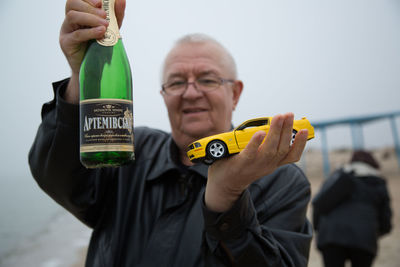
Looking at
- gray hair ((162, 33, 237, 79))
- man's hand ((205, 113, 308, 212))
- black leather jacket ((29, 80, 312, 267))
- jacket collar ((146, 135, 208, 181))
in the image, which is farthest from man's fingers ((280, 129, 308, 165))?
gray hair ((162, 33, 237, 79))

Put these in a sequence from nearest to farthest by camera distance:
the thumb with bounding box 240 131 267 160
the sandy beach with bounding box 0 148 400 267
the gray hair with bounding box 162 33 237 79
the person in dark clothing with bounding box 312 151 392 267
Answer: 1. the thumb with bounding box 240 131 267 160
2. the gray hair with bounding box 162 33 237 79
3. the person in dark clothing with bounding box 312 151 392 267
4. the sandy beach with bounding box 0 148 400 267

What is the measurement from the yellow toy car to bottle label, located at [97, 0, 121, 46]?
75 cm

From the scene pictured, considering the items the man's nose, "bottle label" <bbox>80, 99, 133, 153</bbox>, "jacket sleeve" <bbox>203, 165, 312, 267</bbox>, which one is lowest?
"jacket sleeve" <bbox>203, 165, 312, 267</bbox>

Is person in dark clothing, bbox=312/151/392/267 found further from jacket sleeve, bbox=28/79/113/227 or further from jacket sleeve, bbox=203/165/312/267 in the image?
jacket sleeve, bbox=28/79/113/227

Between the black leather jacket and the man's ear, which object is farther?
the man's ear

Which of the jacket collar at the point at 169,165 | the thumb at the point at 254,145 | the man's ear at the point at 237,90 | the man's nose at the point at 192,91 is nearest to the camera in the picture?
the thumb at the point at 254,145

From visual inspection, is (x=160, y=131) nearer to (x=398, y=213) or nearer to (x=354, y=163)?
(x=354, y=163)

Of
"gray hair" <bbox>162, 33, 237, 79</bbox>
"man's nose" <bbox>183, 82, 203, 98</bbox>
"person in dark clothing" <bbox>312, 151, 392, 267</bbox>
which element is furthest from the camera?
"person in dark clothing" <bbox>312, 151, 392, 267</bbox>

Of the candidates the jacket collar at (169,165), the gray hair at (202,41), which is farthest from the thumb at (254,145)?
the gray hair at (202,41)

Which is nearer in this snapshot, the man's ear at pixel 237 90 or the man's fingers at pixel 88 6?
the man's fingers at pixel 88 6

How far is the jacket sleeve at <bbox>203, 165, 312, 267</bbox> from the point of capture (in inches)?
61.4

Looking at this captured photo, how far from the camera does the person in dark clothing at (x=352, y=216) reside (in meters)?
4.80

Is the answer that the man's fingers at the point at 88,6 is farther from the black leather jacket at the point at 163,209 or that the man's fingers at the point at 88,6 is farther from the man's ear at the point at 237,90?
the man's ear at the point at 237,90

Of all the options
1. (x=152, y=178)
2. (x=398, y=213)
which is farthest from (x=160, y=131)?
(x=398, y=213)
